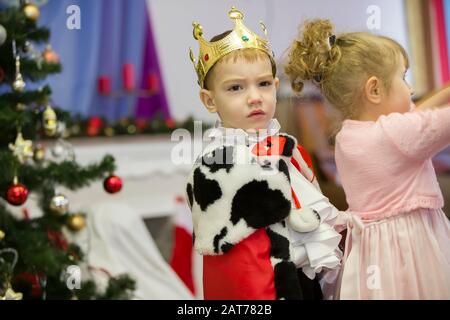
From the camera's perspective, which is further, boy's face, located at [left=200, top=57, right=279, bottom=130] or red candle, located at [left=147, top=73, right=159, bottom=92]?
red candle, located at [left=147, top=73, right=159, bottom=92]

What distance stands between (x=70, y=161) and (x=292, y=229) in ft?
3.26

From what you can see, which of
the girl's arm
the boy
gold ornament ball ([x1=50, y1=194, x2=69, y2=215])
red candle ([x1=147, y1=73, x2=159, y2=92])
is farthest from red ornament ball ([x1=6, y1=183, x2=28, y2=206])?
red candle ([x1=147, y1=73, x2=159, y2=92])

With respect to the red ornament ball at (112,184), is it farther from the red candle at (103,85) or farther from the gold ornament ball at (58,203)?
the red candle at (103,85)

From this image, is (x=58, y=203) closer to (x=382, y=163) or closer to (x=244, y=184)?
(x=244, y=184)

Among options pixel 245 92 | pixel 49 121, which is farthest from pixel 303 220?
pixel 49 121

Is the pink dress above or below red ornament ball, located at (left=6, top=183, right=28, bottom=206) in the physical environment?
below

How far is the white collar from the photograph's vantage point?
1153mm

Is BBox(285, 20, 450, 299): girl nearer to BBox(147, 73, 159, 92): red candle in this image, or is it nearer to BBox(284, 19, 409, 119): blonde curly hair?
BBox(284, 19, 409, 119): blonde curly hair

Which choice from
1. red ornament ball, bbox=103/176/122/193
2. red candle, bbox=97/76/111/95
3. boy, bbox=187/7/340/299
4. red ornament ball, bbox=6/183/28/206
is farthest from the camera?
red candle, bbox=97/76/111/95

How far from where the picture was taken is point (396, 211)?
3.82 ft

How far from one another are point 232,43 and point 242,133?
6.2 inches

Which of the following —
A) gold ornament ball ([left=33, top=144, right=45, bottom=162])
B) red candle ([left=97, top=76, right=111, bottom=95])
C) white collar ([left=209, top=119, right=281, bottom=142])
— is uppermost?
red candle ([left=97, top=76, right=111, bottom=95])

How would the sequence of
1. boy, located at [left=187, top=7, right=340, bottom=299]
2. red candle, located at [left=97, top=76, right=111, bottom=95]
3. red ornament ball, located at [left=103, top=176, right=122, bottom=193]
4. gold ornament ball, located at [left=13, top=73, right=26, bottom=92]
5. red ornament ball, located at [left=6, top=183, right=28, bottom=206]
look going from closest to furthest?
boy, located at [left=187, top=7, right=340, bottom=299] < red ornament ball, located at [left=6, top=183, right=28, bottom=206] < gold ornament ball, located at [left=13, top=73, right=26, bottom=92] < red ornament ball, located at [left=103, top=176, right=122, bottom=193] < red candle, located at [left=97, top=76, right=111, bottom=95]

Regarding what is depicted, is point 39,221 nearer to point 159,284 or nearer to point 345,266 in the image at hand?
point 159,284
